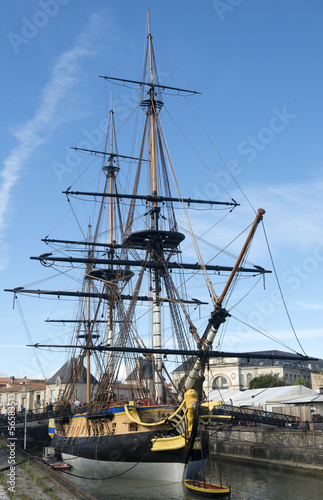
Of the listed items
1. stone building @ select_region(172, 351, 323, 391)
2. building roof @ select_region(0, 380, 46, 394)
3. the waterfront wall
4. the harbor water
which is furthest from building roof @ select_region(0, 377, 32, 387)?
the harbor water

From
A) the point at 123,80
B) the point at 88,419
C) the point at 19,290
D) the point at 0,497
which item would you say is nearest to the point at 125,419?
the point at 88,419

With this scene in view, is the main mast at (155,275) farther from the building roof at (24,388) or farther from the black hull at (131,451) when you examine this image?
the building roof at (24,388)

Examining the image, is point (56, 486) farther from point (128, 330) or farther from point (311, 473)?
point (311, 473)

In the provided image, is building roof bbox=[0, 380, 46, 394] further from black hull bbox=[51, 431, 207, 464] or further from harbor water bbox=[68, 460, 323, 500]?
harbor water bbox=[68, 460, 323, 500]

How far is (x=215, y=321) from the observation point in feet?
66.6

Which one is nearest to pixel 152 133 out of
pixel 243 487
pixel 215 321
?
pixel 215 321

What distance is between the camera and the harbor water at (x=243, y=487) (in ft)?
66.2

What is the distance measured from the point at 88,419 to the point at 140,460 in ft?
20.5

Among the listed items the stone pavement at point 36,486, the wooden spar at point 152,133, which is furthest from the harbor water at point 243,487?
the wooden spar at point 152,133

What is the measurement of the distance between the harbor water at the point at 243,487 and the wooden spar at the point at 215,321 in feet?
14.4

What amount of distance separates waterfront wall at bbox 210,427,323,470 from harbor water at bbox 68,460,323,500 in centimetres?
81

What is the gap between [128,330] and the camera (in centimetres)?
2884

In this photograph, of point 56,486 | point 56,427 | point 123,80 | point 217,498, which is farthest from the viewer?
point 56,427

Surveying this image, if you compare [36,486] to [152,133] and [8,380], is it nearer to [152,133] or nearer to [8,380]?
[152,133]
